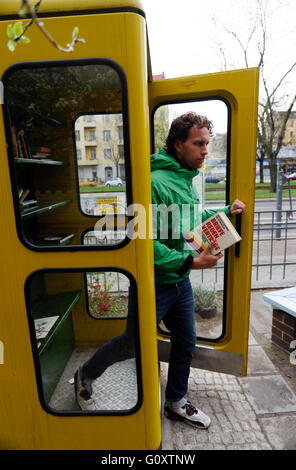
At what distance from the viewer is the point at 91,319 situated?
3041mm

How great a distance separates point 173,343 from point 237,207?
110 centimetres

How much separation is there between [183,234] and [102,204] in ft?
3.31

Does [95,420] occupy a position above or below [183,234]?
below

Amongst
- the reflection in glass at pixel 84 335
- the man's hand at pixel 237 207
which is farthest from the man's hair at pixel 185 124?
the reflection in glass at pixel 84 335

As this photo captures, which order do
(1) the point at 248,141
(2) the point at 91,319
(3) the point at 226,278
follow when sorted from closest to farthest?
1. (1) the point at 248,141
2. (3) the point at 226,278
3. (2) the point at 91,319

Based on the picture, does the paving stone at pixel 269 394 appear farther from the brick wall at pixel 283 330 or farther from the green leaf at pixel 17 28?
the green leaf at pixel 17 28

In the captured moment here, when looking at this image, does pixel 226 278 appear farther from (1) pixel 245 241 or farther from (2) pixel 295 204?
(2) pixel 295 204

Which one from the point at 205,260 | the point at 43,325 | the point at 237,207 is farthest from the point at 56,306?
the point at 237,207

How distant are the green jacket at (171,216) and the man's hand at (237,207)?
11.8 inches

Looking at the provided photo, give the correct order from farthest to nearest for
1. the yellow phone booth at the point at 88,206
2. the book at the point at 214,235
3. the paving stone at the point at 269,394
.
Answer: the paving stone at the point at 269,394 → the book at the point at 214,235 → the yellow phone booth at the point at 88,206

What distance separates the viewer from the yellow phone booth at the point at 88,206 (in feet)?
4.55

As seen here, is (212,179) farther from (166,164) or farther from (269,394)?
(269,394)

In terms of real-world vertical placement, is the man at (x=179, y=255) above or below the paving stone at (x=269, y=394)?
above
